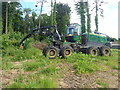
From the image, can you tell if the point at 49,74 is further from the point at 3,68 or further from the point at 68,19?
the point at 68,19

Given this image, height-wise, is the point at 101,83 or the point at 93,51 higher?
the point at 93,51

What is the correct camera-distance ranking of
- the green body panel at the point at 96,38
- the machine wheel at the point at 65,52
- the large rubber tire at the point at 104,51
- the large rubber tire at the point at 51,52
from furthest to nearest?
the green body panel at the point at 96,38 → the large rubber tire at the point at 104,51 → the machine wheel at the point at 65,52 → the large rubber tire at the point at 51,52

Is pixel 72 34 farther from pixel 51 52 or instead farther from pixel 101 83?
pixel 101 83

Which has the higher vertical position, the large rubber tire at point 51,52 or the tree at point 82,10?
the tree at point 82,10

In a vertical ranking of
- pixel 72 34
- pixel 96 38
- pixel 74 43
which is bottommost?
pixel 74 43

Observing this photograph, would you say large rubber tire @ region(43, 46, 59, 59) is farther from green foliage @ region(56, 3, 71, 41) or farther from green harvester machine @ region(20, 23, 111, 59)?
green foliage @ region(56, 3, 71, 41)

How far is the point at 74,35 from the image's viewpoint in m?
9.83

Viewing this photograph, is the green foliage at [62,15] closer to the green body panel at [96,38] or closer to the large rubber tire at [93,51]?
the green body panel at [96,38]

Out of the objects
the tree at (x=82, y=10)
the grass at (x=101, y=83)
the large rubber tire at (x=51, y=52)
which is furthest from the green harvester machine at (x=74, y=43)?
the tree at (x=82, y=10)

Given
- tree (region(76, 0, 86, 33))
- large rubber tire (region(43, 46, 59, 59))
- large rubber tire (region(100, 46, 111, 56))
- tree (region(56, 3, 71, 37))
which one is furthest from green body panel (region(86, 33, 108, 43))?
tree (region(56, 3, 71, 37))

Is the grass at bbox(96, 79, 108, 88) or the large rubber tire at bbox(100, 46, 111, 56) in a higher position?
the large rubber tire at bbox(100, 46, 111, 56)

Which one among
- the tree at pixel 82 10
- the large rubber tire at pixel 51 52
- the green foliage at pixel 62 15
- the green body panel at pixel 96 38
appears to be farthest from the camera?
the green foliage at pixel 62 15

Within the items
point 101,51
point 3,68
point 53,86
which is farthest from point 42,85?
point 101,51

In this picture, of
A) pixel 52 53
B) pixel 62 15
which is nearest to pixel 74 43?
pixel 52 53
